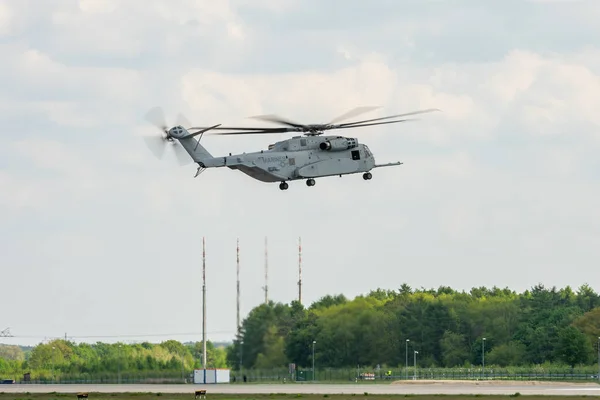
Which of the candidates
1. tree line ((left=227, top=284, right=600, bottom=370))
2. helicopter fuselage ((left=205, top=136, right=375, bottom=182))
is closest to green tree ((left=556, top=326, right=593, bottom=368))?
tree line ((left=227, top=284, right=600, bottom=370))

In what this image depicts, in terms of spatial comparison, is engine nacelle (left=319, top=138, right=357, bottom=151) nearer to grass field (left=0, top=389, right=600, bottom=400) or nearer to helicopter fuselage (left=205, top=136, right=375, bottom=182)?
helicopter fuselage (left=205, top=136, right=375, bottom=182)

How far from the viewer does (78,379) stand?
178625mm

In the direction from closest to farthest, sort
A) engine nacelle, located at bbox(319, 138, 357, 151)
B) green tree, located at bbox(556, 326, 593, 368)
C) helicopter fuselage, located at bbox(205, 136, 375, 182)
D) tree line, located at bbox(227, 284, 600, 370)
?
helicopter fuselage, located at bbox(205, 136, 375, 182), engine nacelle, located at bbox(319, 138, 357, 151), tree line, located at bbox(227, 284, 600, 370), green tree, located at bbox(556, 326, 593, 368)

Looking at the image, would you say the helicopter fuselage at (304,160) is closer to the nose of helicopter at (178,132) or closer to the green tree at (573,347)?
the nose of helicopter at (178,132)

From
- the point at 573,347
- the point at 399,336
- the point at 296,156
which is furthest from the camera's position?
the point at 573,347

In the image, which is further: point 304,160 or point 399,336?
point 399,336

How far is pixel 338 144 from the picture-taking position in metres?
114

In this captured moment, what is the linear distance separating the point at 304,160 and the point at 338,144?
3458 mm

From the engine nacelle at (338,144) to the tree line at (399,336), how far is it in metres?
57.3

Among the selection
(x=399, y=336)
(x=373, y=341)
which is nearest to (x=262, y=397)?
(x=373, y=341)

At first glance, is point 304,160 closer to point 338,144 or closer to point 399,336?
point 338,144

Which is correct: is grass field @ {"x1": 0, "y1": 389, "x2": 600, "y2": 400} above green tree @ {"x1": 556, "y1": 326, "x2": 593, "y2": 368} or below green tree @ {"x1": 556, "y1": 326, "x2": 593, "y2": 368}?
below

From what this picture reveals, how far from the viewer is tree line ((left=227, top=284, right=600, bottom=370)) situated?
169 m

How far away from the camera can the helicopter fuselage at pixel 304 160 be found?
11119 centimetres
